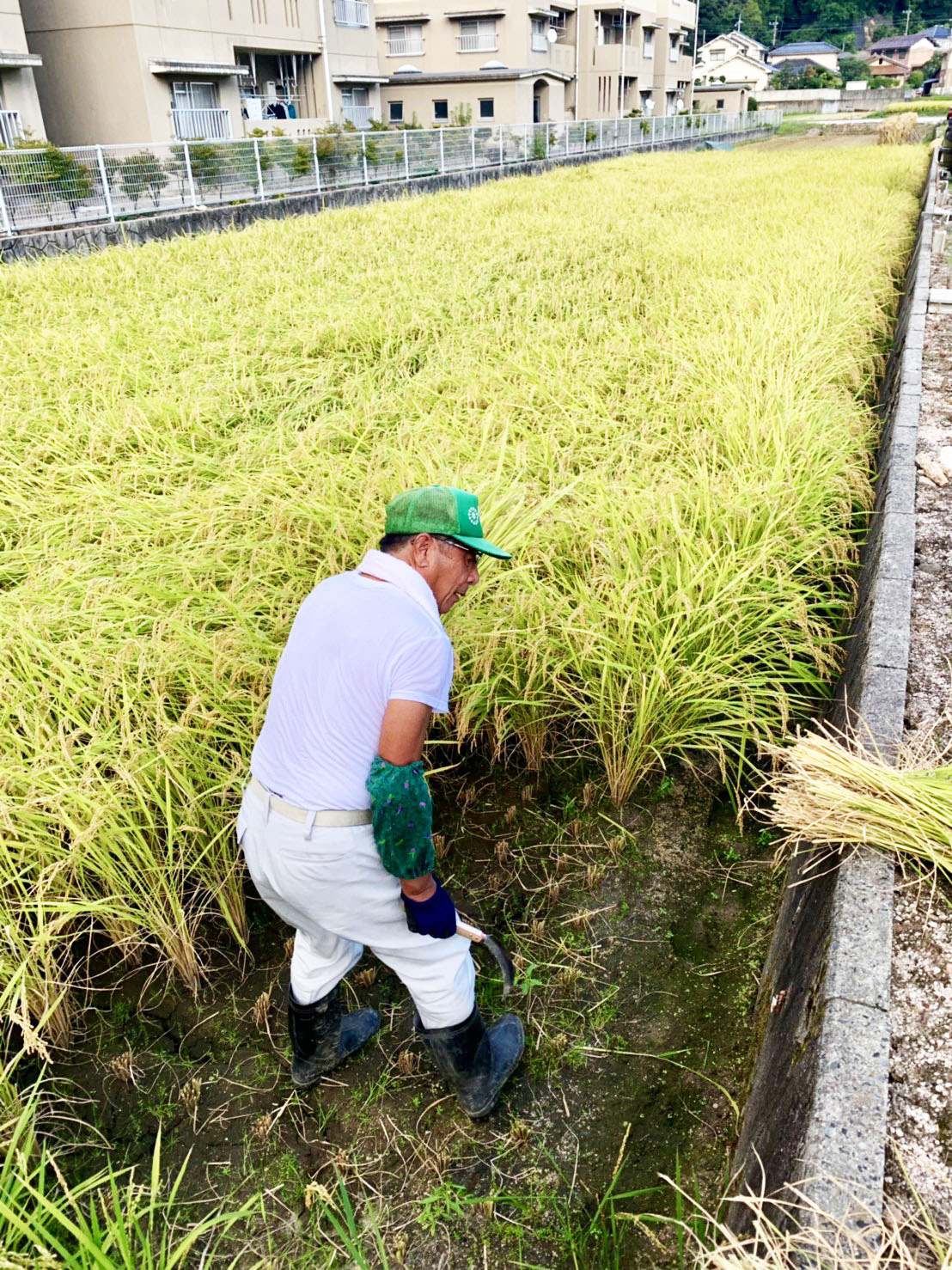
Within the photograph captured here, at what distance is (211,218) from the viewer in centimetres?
1285

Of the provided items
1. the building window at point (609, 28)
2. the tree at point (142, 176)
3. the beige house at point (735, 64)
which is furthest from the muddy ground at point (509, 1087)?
the beige house at point (735, 64)

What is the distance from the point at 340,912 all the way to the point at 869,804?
1217 millimetres

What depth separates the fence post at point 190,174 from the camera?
13.1m

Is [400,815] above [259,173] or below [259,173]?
below

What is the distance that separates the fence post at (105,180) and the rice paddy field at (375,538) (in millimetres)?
5421

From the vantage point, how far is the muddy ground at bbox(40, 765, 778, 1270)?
6.15 ft

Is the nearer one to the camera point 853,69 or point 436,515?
point 436,515


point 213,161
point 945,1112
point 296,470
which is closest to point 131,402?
point 296,470

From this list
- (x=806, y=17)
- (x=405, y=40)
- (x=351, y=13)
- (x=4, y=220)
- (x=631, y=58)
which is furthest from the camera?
(x=806, y=17)

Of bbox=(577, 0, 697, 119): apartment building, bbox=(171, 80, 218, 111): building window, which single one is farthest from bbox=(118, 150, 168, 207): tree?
bbox=(577, 0, 697, 119): apartment building

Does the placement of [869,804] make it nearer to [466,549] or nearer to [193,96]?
[466,549]

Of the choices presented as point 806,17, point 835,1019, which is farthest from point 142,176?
point 806,17

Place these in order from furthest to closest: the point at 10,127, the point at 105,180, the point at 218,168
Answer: the point at 10,127 < the point at 218,168 < the point at 105,180

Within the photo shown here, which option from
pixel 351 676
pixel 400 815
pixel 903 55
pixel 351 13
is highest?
pixel 903 55
